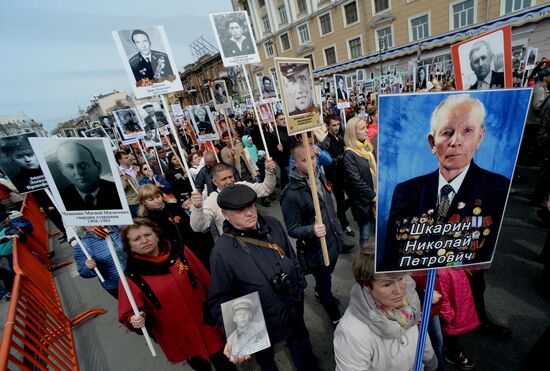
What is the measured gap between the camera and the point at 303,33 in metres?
31.7

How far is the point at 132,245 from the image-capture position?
207cm

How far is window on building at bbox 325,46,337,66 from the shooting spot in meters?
29.3

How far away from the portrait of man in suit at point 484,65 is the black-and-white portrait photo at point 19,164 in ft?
17.8

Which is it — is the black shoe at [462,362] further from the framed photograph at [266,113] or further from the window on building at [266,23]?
the window on building at [266,23]

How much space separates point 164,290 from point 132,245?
45 cm

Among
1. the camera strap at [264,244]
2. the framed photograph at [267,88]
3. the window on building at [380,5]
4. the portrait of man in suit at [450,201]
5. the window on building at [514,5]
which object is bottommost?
the camera strap at [264,244]

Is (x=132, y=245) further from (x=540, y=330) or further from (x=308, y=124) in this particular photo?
(x=540, y=330)

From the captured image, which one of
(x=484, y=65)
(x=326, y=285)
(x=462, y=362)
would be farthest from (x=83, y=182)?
(x=462, y=362)

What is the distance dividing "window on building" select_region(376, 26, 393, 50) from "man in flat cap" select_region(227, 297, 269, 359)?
28.0m

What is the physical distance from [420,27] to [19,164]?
27602 millimetres

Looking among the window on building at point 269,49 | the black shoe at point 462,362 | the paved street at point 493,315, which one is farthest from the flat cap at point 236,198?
the window on building at point 269,49

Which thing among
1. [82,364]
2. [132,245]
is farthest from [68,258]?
[132,245]

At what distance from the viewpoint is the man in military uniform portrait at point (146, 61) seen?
9.19 feet

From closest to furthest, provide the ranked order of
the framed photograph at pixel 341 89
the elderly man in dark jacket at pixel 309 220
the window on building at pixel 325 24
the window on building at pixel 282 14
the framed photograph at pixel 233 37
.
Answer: the elderly man in dark jacket at pixel 309 220
the framed photograph at pixel 233 37
the framed photograph at pixel 341 89
the window on building at pixel 325 24
the window on building at pixel 282 14
